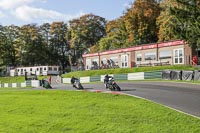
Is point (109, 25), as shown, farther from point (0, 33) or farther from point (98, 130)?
point (98, 130)

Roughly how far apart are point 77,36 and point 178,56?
62655 mm

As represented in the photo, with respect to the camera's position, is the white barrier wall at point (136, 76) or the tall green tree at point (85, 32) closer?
the white barrier wall at point (136, 76)

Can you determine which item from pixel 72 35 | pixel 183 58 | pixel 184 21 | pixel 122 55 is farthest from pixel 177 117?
pixel 72 35

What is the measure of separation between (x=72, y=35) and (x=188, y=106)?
95.9 meters

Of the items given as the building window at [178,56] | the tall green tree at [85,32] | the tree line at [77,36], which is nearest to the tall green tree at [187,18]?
the building window at [178,56]

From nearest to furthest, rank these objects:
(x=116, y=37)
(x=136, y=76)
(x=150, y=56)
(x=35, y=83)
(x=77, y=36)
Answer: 1. (x=136, y=76)
2. (x=35, y=83)
3. (x=150, y=56)
4. (x=116, y=37)
5. (x=77, y=36)

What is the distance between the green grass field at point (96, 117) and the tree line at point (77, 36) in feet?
159

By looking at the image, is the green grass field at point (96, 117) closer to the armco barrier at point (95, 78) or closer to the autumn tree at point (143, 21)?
the armco barrier at point (95, 78)

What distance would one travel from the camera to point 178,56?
53.2 m

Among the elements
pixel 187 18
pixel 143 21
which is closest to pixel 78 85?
pixel 187 18

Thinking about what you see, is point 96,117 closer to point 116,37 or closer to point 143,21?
point 143,21

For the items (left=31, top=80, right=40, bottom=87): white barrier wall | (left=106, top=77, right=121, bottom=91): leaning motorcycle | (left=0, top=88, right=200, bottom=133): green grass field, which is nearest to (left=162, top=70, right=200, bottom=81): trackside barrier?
(left=106, top=77, right=121, bottom=91): leaning motorcycle

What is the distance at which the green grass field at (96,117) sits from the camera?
53.9 ft

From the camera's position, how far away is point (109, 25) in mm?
101875
